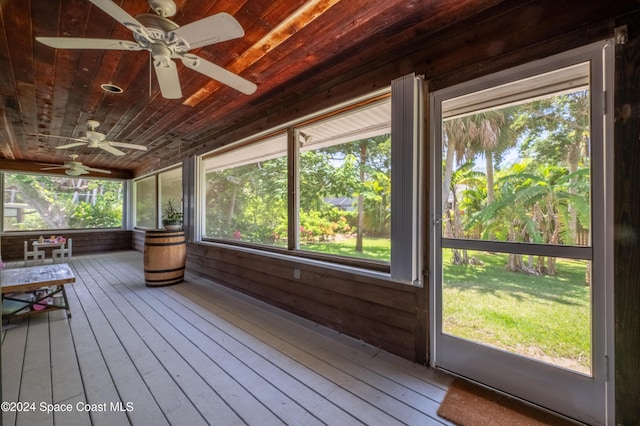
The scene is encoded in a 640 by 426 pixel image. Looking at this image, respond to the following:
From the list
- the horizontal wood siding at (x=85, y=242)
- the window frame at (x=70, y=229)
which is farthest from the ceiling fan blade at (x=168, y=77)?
the horizontal wood siding at (x=85, y=242)

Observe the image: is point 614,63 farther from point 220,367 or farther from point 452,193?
point 220,367

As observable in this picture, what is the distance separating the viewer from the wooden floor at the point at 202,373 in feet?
5.19

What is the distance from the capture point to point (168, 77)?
1893mm

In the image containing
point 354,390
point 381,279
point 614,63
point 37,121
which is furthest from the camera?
point 37,121

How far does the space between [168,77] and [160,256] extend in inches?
110

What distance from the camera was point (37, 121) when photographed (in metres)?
3.85

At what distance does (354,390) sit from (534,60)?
2254mm

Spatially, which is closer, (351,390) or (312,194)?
(351,390)

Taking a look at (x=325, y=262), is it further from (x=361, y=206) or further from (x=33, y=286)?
(x=33, y=286)

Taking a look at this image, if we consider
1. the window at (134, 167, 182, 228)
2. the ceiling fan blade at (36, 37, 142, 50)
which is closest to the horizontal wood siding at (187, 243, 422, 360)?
the ceiling fan blade at (36, 37, 142, 50)

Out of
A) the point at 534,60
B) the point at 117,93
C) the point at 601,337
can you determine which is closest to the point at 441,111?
the point at 534,60

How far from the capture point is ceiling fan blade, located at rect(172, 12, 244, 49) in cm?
137

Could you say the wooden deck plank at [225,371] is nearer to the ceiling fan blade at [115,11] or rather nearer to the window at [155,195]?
the ceiling fan blade at [115,11]

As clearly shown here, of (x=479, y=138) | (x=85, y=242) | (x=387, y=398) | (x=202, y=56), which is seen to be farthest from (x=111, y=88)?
(x=85, y=242)
